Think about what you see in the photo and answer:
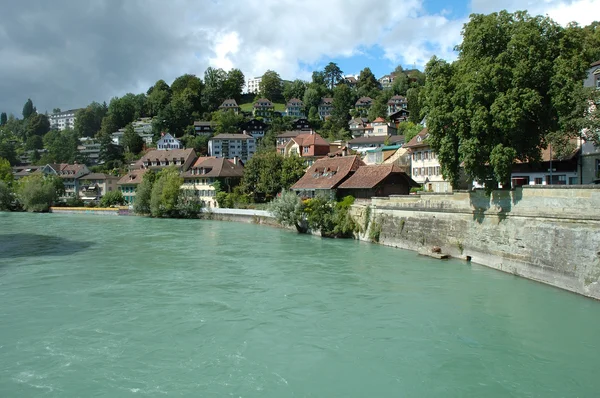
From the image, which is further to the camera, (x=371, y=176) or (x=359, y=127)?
(x=359, y=127)

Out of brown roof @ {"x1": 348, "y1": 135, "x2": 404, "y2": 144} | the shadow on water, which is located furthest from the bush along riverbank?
brown roof @ {"x1": 348, "y1": 135, "x2": 404, "y2": 144}

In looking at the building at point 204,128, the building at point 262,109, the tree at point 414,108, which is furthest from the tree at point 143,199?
the building at point 262,109

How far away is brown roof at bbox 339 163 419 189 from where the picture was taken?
34062 mm

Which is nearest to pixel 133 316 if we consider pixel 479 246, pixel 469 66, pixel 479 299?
pixel 479 299

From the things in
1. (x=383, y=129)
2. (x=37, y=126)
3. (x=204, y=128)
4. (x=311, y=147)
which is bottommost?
(x=311, y=147)

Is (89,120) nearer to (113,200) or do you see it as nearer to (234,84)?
(234,84)

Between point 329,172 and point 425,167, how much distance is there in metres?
8.24

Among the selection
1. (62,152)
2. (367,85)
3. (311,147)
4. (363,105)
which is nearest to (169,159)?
(311,147)

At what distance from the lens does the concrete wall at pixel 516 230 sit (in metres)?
17.2

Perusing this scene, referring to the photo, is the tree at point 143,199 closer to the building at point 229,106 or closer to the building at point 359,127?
the building at point 359,127

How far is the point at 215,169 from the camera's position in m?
58.7

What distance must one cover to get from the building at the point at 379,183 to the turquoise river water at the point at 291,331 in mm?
10276

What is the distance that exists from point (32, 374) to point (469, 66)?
21090mm

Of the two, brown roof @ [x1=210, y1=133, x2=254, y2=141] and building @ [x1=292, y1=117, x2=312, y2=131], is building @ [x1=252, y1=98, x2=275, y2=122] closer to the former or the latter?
building @ [x1=292, y1=117, x2=312, y2=131]
